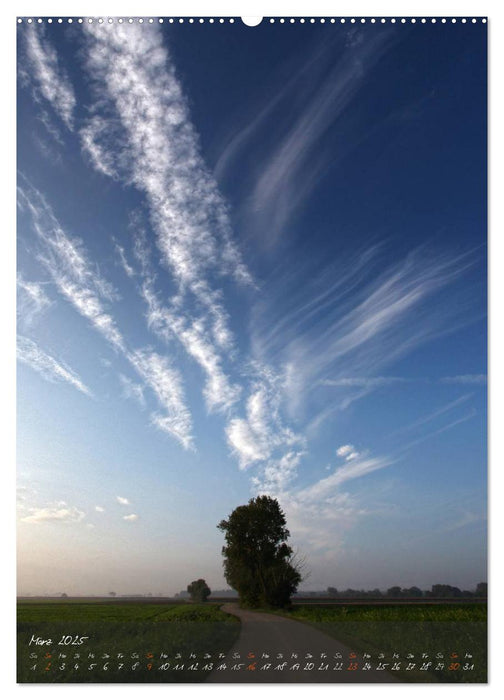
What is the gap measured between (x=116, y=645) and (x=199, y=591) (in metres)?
1.71

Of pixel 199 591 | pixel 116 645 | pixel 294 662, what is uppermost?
pixel 199 591

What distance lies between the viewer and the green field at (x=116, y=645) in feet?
19.3

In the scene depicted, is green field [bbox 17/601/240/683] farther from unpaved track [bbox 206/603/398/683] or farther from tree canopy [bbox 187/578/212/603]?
tree canopy [bbox 187/578/212/603]

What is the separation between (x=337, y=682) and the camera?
5.84 metres

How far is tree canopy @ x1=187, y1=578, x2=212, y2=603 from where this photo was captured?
7.44 meters

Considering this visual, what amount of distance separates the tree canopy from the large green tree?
0.63 metres

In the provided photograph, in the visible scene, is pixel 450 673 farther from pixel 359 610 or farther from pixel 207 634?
pixel 207 634

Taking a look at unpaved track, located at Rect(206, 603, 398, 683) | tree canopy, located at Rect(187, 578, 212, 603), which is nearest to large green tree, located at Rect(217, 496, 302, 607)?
tree canopy, located at Rect(187, 578, 212, 603)

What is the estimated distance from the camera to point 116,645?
6.22 m

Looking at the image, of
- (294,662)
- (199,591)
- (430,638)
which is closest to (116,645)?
(199,591)

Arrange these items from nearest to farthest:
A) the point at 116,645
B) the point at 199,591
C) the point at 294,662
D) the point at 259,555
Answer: the point at 294,662
the point at 116,645
the point at 199,591
the point at 259,555

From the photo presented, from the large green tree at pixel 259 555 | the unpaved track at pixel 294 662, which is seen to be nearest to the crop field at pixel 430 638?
the unpaved track at pixel 294 662

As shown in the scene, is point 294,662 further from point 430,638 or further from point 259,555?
point 259,555
